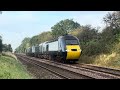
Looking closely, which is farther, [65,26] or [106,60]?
[65,26]

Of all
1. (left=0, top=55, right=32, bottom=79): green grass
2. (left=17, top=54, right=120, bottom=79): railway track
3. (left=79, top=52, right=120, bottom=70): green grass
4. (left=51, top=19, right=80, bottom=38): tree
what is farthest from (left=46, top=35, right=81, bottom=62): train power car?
(left=51, top=19, right=80, bottom=38): tree

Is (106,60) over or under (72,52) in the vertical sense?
under

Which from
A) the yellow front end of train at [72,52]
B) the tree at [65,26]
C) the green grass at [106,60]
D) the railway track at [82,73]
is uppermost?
the tree at [65,26]

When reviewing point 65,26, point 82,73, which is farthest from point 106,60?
point 65,26

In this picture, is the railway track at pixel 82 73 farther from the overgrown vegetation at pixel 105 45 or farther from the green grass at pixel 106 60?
the overgrown vegetation at pixel 105 45

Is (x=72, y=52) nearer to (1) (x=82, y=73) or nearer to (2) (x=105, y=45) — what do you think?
(2) (x=105, y=45)

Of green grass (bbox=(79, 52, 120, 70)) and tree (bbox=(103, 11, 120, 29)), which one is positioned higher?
tree (bbox=(103, 11, 120, 29))

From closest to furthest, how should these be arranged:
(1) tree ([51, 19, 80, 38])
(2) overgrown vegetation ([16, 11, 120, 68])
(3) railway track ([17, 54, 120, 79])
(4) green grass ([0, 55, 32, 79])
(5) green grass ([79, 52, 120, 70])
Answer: (4) green grass ([0, 55, 32, 79]) → (3) railway track ([17, 54, 120, 79]) → (5) green grass ([79, 52, 120, 70]) → (2) overgrown vegetation ([16, 11, 120, 68]) → (1) tree ([51, 19, 80, 38])

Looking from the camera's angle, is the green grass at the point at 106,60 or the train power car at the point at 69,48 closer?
the green grass at the point at 106,60

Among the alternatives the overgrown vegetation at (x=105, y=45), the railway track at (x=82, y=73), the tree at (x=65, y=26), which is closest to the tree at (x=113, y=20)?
the overgrown vegetation at (x=105, y=45)

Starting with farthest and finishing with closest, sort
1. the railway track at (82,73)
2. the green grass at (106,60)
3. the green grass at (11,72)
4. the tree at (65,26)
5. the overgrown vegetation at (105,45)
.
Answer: the tree at (65,26) → the overgrown vegetation at (105,45) → the green grass at (106,60) → the railway track at (82,73) → the green grass at (11,72)

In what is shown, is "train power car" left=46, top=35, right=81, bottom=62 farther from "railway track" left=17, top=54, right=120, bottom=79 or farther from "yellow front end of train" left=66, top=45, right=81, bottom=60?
"railway track" left=17, top=54, right=120, bottom=79

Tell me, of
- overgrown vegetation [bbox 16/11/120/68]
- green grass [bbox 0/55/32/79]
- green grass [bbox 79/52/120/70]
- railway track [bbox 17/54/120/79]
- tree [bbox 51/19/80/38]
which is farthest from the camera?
tree [bbox 51/19/80/38]
